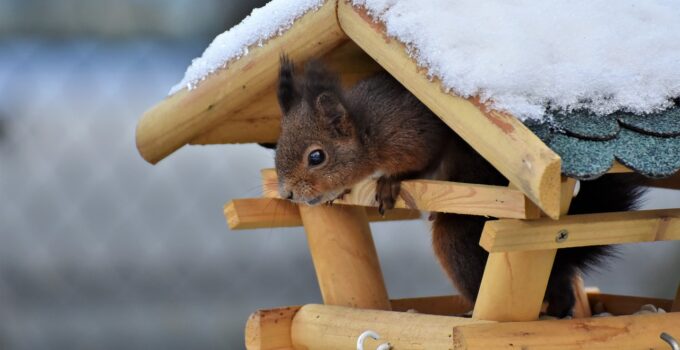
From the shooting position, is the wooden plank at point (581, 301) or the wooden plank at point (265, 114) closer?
the wooden plank at point (265, 114)

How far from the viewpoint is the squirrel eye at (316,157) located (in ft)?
5.15

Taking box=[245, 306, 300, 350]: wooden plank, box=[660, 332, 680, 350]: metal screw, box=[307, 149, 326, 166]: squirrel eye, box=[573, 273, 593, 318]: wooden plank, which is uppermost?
box=[307, 149, 326, 166]: squirrel eye

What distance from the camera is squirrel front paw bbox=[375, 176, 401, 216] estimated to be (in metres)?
1.49

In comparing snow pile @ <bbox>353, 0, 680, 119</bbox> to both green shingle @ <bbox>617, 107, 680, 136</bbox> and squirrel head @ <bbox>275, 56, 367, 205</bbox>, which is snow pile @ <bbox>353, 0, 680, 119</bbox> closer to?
green shingle @ <bbox>617, 107, 680, 136</bbox>

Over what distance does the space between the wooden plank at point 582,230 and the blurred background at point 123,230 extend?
1.63 metres

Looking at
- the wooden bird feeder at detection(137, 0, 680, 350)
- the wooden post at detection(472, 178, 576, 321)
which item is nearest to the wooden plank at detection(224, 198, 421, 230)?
the wooden bird feeder at detection(137, 0, 680, 350)

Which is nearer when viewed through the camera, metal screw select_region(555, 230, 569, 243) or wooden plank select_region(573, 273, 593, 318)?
metal screw select_region(555, 230, 569, 243)

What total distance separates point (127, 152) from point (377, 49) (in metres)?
1.69

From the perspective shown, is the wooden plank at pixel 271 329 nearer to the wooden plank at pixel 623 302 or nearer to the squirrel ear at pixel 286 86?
the squirrel ear at pixel 286 86

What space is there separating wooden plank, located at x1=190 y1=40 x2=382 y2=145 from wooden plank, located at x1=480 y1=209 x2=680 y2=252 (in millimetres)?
586

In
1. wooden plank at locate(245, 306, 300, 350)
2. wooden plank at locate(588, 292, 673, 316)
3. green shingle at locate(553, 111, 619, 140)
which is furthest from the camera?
wooden plank at locate(588, 292, 673, 316)

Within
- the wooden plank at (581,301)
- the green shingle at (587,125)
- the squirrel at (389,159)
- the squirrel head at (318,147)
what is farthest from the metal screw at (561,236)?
the wooden plank at (581,301)

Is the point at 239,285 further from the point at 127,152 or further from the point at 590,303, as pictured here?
the point at 590,303

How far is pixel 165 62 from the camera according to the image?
296 centimetres
